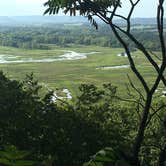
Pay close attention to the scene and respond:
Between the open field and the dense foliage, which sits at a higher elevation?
the dense foliage

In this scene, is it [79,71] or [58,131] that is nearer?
[58,131]

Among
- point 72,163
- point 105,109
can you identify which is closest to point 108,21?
point 72,163

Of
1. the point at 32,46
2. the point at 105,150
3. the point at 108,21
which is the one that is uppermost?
the point at 108,21

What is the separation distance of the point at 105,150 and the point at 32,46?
11235 centimetres

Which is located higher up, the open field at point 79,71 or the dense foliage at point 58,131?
the dense foliage at point 58,131

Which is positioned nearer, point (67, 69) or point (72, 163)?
point (72, 163)

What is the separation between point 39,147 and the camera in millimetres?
12953

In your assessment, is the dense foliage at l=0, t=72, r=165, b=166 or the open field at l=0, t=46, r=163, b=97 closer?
the dense foliage at l=0, t=72, r=165, b=166

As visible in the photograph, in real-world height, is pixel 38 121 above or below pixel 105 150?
below

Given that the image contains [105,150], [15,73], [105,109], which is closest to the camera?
[105,150]

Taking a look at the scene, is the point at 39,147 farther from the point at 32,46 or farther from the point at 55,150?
the point at 32,46

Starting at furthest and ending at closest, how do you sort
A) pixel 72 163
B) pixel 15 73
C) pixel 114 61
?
pixel 114 61 → pixel 15 73 → pixel 72 163

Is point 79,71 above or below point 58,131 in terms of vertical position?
below

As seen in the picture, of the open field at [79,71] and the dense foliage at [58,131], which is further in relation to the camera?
the open field at [79,71]
